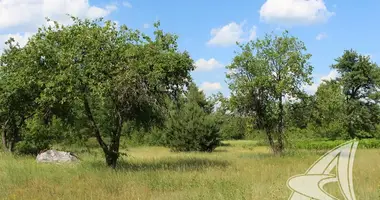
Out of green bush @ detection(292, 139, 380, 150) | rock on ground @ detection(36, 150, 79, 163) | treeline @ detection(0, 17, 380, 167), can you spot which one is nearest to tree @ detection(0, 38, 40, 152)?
treeline @ detection(0, 17, 380, 167)

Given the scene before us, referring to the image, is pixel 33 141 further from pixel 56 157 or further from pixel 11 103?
pixel 56 157

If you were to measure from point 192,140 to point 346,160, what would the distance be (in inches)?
1171

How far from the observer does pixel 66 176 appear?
12.6 meters

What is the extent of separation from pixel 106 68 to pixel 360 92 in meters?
52.6

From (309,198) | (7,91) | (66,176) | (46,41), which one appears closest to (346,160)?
(309,198)

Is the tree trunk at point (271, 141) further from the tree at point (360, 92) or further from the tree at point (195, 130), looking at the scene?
the tree at point (360, 92)

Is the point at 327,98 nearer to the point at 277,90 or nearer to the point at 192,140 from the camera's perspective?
the point at 277,90

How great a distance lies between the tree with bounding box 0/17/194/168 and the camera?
13812 mm

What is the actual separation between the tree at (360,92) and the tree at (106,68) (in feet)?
150

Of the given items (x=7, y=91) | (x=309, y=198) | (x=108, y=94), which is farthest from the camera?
(x=7, y=91)

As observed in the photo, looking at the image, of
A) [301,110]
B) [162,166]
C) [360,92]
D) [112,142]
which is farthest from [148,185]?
[360,92]

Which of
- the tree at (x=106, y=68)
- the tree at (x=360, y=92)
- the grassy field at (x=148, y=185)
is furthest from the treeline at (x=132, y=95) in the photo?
the tree at (x=360, y=92)

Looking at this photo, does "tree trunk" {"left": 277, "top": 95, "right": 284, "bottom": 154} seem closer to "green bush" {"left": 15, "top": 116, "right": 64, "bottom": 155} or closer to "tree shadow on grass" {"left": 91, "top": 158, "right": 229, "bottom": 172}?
"tree shadow on grass" {"left": 91, "top": 158, "right": 229, "bottom": 172}

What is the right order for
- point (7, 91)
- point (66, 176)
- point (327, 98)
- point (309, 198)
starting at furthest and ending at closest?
point (327, 98), point (7, 91), point (66, 176), point (309, 198)
